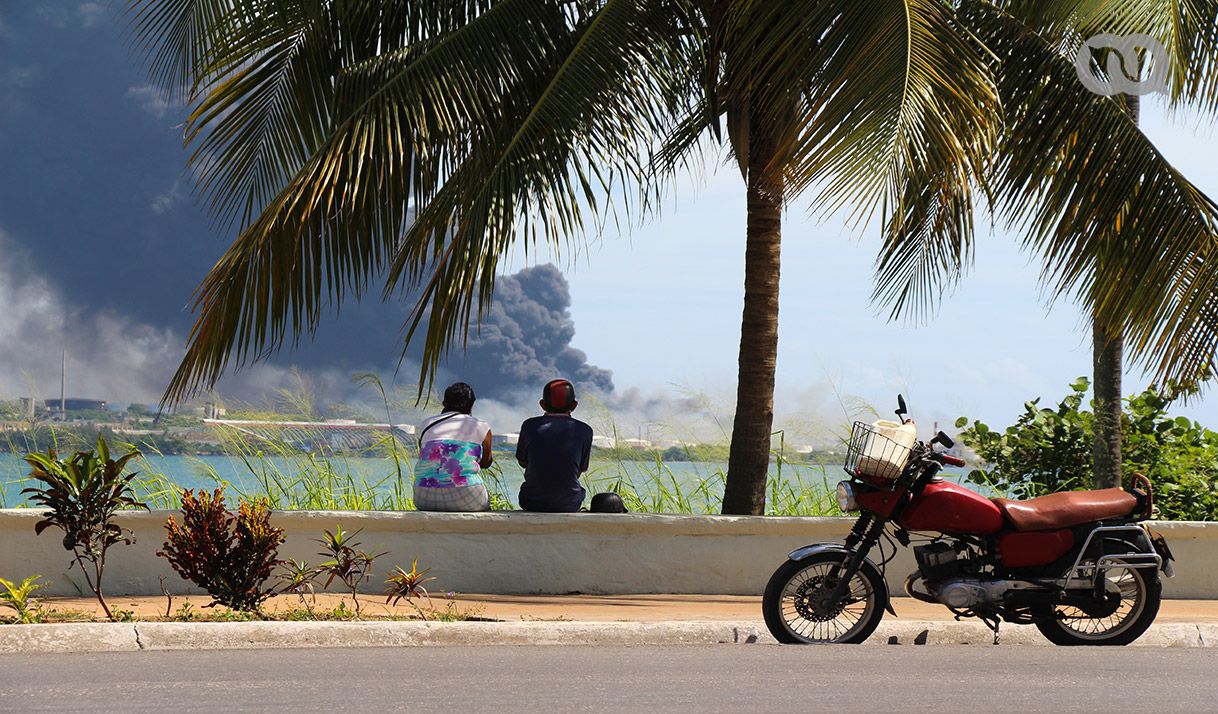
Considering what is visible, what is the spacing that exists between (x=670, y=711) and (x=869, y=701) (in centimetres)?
92

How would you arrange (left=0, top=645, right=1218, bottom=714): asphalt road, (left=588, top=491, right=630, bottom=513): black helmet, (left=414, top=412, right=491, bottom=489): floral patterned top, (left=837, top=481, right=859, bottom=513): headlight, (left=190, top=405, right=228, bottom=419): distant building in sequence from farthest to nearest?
(left=190, top=405, right=228, bottom=419): distant building < (left=588, top=491, right=630, bottom=513): black helmet < (left=414, top=412, right=491, bottom=489): floral patterned top < (left=837, top=481, right=859, bottom=513): headlight < (left=0, top=645, right=1218, bottom=714): asphalt road

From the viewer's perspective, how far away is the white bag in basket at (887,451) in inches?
285

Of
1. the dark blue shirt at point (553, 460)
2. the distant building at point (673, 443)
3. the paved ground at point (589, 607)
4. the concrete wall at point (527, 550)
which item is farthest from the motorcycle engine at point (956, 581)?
Result: the distant building at point (673, 443)

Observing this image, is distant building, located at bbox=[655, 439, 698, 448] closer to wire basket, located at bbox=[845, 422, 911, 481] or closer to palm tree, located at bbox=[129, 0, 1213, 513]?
palm tree, located at bbox=[129, 0, 1213, 513]

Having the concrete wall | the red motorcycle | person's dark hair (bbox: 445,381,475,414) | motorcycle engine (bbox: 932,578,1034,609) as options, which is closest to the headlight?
the red motorcycle

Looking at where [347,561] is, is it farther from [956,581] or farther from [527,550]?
[956,581]

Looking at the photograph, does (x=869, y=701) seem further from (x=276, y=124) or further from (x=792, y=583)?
(x=276, y=124)

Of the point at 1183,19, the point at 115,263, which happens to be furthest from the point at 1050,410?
the point at 115,263

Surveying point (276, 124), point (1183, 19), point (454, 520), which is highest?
point (1183, 19)

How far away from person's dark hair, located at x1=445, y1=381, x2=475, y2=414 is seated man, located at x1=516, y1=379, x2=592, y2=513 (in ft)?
1.51

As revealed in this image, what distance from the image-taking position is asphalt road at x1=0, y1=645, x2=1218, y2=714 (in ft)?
18.4

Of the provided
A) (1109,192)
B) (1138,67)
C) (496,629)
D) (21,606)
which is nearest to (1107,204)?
(1109,192)

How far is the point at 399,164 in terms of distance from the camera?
410 inches

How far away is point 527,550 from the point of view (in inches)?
364
